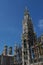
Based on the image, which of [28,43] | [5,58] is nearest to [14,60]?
[5,58]

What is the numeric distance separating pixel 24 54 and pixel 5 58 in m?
9.92

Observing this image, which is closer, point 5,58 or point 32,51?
point 32,51

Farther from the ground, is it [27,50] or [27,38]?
[27,38]

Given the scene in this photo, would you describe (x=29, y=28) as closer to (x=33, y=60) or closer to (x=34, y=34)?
(x=34, y=34)

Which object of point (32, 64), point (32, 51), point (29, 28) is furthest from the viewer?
point (29, 28)

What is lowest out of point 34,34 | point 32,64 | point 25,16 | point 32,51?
point 32,64

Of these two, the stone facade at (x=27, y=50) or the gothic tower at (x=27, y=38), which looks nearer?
the stone facade at (x=27, y=50)

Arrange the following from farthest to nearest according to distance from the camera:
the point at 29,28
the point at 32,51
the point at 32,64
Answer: the point at 29,28, the point at 32,51, the point at 32,64

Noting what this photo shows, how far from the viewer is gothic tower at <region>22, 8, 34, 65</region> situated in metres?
86.1

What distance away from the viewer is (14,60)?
9288 cm

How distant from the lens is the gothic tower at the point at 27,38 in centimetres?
8611

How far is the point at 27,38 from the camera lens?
291 feet

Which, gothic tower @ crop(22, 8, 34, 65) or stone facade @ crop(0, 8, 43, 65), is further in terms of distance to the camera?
gothic tower @ crop(22, 8, 34, 65)

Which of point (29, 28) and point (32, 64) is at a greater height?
point (29, 28)
